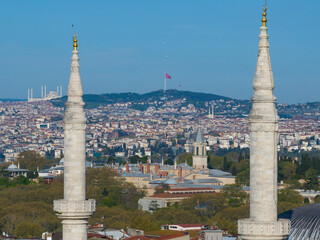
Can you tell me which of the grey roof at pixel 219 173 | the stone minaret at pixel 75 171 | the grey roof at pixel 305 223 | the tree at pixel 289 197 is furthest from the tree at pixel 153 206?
the stone minaret at pixel 75 171

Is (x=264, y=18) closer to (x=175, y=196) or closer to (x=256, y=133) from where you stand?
(x=256, y=133)

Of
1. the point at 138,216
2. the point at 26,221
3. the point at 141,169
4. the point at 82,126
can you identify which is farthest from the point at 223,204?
the point at 82,126

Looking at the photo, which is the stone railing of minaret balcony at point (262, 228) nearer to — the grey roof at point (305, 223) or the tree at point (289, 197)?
the grey roof at point (305, 223)

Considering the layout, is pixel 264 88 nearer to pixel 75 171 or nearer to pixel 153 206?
pixel 75 171

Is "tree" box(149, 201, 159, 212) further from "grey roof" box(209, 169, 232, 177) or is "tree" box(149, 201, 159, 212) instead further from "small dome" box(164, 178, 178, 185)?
"grey roof" box(209, 169, 232, 177)

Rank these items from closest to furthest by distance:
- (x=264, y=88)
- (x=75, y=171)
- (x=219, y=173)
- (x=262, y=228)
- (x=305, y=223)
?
(x=262, y=228)
(x=264, y=88)
(x=75, y=171)
(x=305, y=223)
(x=219, y=173)

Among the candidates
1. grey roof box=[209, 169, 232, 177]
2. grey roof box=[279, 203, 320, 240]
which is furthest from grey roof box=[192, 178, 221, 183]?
grey roof box=[279, 203, 320, 240]

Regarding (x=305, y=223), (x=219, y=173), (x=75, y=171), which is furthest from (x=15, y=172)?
(x=75, y=171)
